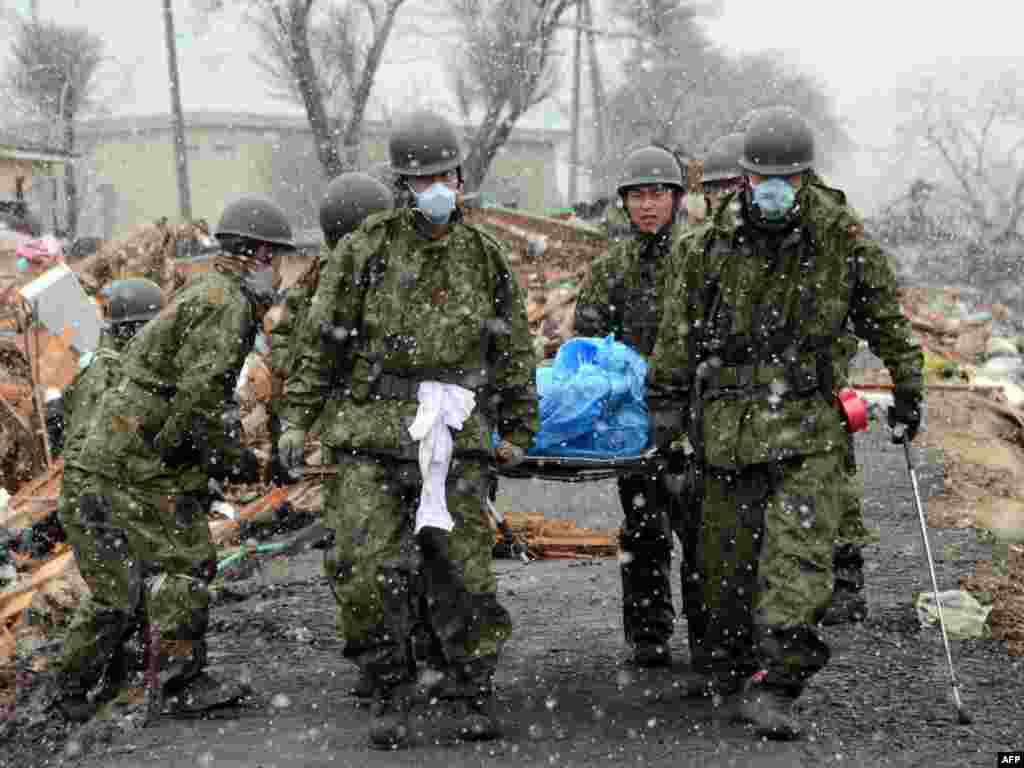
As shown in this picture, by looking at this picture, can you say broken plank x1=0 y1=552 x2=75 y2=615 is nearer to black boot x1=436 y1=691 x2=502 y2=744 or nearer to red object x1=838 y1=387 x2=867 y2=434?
black boot x1=436 y1=691 x2=502 y2=744

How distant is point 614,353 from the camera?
6109 millimetres

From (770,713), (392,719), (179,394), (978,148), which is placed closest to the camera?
(770,713)

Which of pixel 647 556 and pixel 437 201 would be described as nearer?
pixel 437 201

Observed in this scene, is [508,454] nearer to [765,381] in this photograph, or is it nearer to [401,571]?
[401,571]

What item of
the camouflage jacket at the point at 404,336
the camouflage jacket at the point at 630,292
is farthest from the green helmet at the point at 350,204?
the camouflage jacket at the point at 404,336

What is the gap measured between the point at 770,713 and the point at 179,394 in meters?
2.66

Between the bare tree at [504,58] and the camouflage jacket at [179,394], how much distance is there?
1125 inches

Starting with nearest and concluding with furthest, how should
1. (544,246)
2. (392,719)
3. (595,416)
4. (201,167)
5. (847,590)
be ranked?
(392,719) → (595,416) → (847,590) → (544,246) → (201,167)

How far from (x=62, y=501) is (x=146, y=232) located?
9.48 meters

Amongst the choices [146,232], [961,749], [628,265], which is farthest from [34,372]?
[961,749]

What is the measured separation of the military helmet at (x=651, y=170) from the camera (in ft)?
20.7

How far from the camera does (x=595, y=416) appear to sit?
5.90 metres

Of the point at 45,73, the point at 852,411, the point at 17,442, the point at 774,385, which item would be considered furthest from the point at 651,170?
the point at 45,73

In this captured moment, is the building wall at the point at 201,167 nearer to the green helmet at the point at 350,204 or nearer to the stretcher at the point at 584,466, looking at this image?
the green helmet at the point at 350,204
